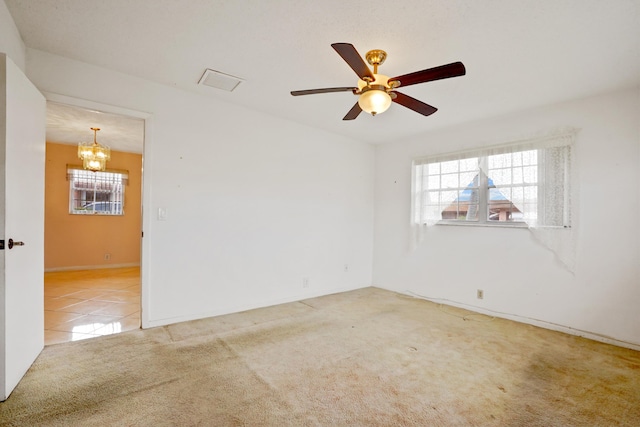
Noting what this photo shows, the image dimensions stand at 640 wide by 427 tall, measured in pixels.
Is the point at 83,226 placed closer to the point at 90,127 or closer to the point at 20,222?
the point at 90,127

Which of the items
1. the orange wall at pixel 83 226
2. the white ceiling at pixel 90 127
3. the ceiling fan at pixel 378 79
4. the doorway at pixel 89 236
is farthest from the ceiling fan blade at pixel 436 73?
the orange wall at pixel 83 226

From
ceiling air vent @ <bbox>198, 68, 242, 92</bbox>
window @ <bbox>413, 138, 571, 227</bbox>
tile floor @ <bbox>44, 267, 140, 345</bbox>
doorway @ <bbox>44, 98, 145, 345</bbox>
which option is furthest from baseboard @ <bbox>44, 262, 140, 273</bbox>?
window @ <bbox>413, 138, 571, 227</bbox>

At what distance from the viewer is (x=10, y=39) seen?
2.02 metres

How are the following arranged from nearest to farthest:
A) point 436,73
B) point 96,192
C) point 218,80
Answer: point 436,73 < point 218,80 < point 96,192

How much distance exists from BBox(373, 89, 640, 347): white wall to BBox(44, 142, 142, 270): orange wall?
5743mm

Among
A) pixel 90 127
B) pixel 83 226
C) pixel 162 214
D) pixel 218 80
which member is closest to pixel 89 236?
pixel 83 226

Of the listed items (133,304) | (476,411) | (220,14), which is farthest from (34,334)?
(476,411)

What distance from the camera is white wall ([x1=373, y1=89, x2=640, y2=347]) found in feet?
9.16

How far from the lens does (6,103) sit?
1.79 meters

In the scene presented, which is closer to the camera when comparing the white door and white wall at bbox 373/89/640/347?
the white door

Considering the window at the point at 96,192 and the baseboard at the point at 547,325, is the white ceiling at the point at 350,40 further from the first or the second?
the window at the point at 96,192

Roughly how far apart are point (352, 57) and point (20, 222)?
2377 millimetres

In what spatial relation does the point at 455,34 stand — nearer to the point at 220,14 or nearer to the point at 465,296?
the point at 220,14

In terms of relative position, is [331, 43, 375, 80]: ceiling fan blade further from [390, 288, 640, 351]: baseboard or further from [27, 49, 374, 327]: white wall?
[390, 288, 640, 351]: baseboard
